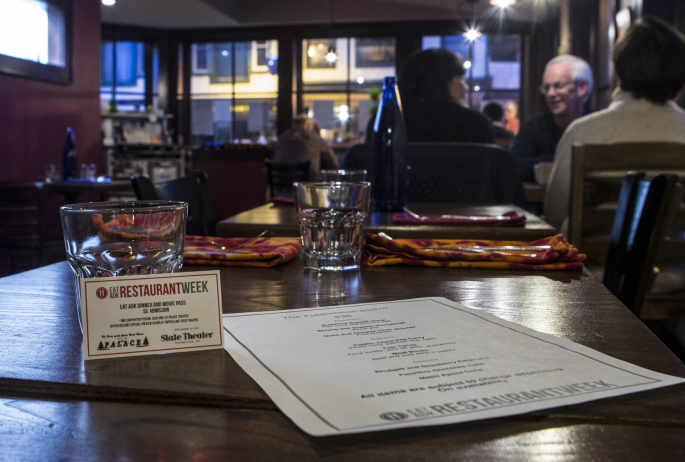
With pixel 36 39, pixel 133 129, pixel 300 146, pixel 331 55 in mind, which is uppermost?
pixel 331 55

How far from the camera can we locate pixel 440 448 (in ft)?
0.89

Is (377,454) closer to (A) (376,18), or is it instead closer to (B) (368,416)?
(B) (368,416)

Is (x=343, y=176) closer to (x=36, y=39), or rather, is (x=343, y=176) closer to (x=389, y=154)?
(x=389, y=154)

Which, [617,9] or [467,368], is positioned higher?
[617,9]

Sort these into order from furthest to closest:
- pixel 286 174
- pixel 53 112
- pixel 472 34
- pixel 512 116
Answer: pixel 512 116 → pixel 472 34 → pixel 286 174 → pixel 53 112

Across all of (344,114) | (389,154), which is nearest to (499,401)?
(389,154)

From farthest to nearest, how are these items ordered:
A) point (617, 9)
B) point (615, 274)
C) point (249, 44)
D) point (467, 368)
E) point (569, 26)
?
1. point (249, 44)
2. point (569, 26)
3. point (617, 9)
4. point (615, 274)
5. point (467, 368)

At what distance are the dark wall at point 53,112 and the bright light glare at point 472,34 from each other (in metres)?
4.24

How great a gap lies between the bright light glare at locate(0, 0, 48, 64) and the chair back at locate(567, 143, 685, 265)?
4.03 metres

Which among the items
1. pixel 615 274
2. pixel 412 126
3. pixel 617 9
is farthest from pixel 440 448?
pixel 617 9

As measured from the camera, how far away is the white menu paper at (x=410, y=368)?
0.31m

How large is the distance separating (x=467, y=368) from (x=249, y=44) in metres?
7.81

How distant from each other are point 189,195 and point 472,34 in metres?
6.41

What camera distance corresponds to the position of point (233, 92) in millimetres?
7719
